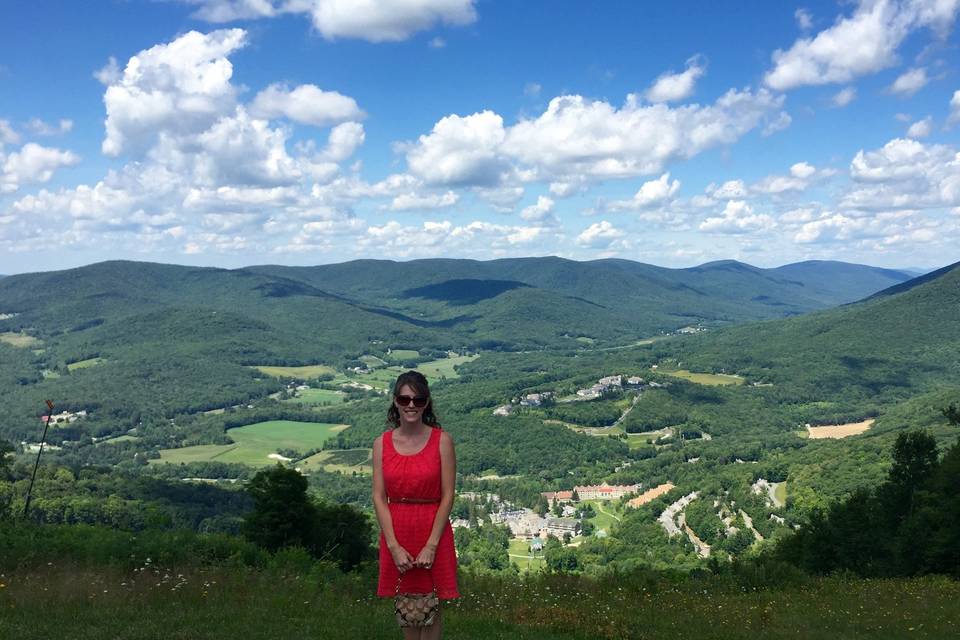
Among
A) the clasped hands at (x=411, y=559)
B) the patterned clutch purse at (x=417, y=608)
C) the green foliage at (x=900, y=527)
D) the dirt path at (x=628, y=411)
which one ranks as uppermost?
the clasped hands at (x=411, y=559)

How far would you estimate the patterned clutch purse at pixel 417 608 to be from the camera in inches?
220

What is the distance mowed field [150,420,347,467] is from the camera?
140 m

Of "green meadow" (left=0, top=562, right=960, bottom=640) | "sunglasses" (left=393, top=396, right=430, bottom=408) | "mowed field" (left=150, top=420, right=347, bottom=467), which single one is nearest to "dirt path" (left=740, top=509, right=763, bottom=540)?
"green meadow" (left=0, top=562, right=960, bottom=640)

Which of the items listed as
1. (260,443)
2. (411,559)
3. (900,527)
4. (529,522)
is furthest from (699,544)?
(260,443)

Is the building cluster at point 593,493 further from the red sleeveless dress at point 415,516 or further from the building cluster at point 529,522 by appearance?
the red sleeveless dress at point 415,516

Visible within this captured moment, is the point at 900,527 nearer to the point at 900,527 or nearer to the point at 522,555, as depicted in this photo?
the point at 900,527

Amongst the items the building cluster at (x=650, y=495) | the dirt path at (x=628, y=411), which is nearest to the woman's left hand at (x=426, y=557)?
the building cluster at (x=650, y=495)

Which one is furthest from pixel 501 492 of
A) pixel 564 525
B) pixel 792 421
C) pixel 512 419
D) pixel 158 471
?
pixel 792 421

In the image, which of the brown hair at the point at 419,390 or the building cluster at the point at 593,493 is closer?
the brown hair at the point at 419,390

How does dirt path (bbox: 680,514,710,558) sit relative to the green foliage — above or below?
below

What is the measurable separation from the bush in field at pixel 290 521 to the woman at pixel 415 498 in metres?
17.6

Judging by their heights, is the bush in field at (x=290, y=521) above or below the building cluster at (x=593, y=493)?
above

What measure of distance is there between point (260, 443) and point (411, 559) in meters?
162

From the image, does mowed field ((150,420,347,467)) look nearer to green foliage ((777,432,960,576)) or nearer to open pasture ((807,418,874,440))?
green foliage ((777,432,960,576))
